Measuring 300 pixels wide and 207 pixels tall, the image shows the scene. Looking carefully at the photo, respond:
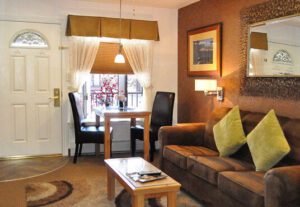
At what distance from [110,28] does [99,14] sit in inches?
11.4

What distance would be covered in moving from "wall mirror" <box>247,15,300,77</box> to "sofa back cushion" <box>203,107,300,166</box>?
50 centimetres

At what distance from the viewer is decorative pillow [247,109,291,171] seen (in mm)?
2963

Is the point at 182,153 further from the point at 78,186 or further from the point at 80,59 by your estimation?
the point at 80,59

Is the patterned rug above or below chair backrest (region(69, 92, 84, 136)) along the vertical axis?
below

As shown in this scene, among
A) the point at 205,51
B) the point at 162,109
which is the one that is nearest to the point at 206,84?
the point at 205,51

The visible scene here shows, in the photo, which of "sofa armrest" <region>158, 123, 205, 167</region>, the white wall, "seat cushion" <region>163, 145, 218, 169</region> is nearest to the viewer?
"seat cushion" <region>163, 145, 218, 169</region>

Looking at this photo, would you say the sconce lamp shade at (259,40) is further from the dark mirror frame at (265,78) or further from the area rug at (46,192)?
the area rug at (46,192)

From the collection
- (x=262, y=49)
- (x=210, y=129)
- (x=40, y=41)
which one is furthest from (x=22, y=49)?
(x=262, y=49)

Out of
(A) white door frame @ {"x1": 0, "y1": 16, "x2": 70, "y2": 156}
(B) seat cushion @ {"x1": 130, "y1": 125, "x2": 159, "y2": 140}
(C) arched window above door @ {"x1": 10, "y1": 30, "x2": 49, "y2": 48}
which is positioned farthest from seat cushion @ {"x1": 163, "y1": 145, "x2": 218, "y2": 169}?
(C) arched window above door @ {"x1": 10, "y1": 30, "x2": 49, "y2": 48}

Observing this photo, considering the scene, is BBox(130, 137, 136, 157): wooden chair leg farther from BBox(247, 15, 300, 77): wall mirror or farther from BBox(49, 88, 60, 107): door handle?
BBox(247, 15, 300, 77): wall mirror

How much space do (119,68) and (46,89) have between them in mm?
1208

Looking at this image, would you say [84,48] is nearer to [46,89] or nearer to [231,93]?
[46,89]

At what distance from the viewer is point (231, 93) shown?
14.8 ft

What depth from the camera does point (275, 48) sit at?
3.78 m
